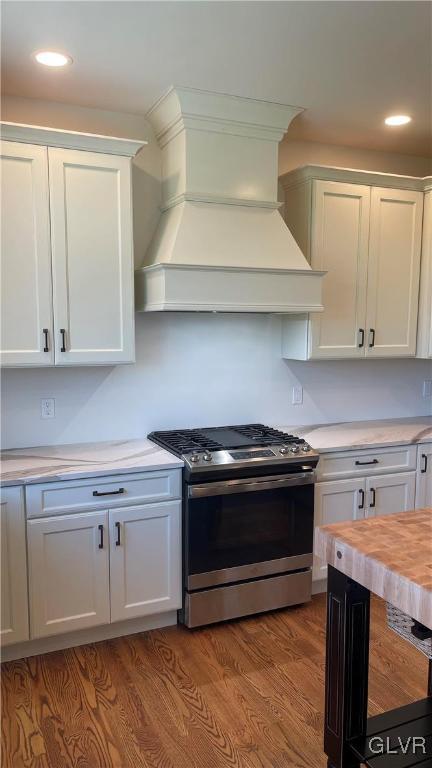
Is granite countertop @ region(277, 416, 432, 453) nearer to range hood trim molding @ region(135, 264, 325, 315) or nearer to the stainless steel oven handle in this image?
the stainless steel oven handle

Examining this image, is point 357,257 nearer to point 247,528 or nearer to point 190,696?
point 247,528

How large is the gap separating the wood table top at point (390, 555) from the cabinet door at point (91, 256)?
1533mm


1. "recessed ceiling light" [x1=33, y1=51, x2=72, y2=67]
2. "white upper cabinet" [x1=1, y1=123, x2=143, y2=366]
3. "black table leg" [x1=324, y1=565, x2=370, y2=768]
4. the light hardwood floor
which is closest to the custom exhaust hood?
"white upper cabinet" [x1=1, y1=123, x2=143, y2=366]

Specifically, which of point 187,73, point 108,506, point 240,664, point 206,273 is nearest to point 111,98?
point 187,73

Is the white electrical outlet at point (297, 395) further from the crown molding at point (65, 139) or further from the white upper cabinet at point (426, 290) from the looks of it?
the crown molding at point (65, 139)

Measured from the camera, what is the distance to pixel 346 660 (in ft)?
5.78

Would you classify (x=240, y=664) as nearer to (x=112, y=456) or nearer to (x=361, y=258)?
(x=112, y=456)

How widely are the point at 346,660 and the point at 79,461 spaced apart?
1.56 metres

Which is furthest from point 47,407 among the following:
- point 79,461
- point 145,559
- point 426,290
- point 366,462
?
point 426,290

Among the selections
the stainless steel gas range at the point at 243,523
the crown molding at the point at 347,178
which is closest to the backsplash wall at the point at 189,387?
the stainless steel gas range at the point at 243,523

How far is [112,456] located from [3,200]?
1.33 m

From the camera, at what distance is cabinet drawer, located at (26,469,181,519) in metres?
2.55

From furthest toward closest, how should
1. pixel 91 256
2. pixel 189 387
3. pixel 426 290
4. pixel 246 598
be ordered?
1. pixel 426 290
2. pixel 189 387
3. pixel 246 598
4. pixel 91 256

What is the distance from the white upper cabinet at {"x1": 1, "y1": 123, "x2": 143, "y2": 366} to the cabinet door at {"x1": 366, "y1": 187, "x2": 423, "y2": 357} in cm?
156
